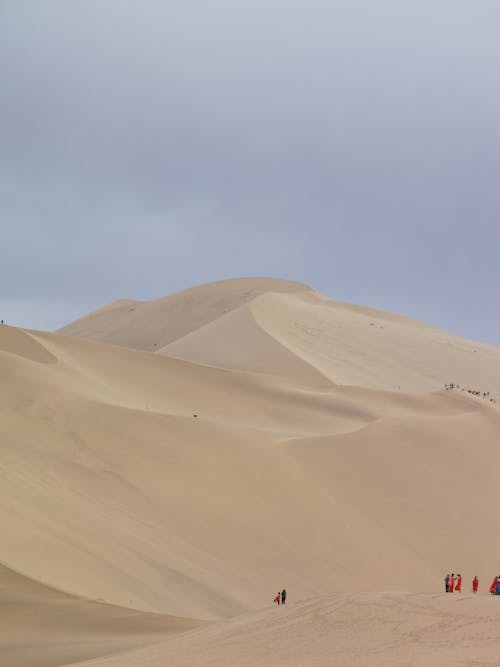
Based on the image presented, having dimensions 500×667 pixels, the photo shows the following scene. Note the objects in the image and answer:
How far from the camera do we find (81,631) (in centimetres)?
1180

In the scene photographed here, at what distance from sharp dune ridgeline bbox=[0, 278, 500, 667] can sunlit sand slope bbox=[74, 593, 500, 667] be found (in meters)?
0.03

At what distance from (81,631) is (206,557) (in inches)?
202

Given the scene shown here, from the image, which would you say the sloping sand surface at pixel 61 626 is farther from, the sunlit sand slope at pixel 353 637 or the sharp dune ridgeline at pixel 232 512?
the sunlit sand slope at pixel 353 637

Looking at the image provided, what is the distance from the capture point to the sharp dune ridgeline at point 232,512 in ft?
31.7

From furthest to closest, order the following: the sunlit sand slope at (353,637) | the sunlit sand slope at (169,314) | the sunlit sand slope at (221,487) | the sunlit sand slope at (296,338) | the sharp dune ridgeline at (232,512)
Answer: the sunlit sand slope at (169,314) → the sunlit sand slope at (296,338) → the sunlit sand slope at (221,487) → the sharp dune ridgeline at (232,512) → the sunlit sand slope at (353,637)

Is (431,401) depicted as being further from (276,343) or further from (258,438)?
(276,343)

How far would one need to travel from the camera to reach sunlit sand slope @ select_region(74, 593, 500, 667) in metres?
7.91

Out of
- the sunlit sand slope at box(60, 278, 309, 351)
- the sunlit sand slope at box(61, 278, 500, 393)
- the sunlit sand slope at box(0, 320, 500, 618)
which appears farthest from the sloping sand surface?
the sunlit sand slope at box(60, 278, 309, 351)

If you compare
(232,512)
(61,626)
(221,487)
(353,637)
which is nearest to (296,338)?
(221,487)

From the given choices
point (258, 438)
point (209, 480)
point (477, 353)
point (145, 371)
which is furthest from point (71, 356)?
point (477, 353)

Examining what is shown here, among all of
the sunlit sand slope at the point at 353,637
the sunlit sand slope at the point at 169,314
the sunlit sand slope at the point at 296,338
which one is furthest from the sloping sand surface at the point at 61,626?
the sunlit sand slope at the point at 169,314

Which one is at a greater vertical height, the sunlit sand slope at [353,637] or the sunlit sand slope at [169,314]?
the sunlit sand slope at [169,314]

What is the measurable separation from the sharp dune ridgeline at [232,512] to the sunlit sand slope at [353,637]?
30 mm

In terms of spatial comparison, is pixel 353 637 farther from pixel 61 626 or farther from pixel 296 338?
pixel 296 338
